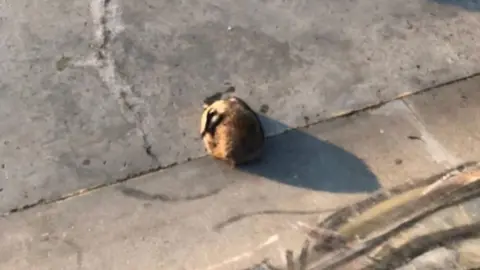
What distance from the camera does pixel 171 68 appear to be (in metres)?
4.25

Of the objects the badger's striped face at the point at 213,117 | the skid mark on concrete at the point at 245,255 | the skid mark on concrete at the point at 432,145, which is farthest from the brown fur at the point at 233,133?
the skid mark on concrete at the point at 432,145

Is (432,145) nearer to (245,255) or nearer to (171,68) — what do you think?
(245,255)

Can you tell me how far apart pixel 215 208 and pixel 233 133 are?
0.41 m

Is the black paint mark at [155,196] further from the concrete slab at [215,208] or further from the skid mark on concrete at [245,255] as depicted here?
the skid mark on concrete at [245,255]

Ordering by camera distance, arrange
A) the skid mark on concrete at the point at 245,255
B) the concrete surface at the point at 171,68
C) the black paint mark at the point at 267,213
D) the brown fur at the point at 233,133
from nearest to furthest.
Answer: the skid mark on concrete at the point at 245,255
the black paint mark at the point at 267,213
the brown fur at the point at 233,133
the concrete surface at the point at 171,68

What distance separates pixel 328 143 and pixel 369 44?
0.89m

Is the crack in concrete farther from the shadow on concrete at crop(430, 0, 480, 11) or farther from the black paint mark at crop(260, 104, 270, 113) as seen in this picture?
the shadow on concrete at crop(430, 0, 480, 11)

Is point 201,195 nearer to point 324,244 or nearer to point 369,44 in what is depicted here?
point 324,244

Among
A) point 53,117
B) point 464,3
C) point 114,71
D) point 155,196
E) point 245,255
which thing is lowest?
point 245,255

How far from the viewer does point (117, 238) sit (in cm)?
347

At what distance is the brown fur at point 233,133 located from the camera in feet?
12.1

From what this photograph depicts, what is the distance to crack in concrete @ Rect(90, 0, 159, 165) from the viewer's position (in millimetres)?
3949

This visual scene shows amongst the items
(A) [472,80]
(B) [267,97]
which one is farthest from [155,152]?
(A) [472,80]

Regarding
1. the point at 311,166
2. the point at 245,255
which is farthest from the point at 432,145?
the point at 245,255
